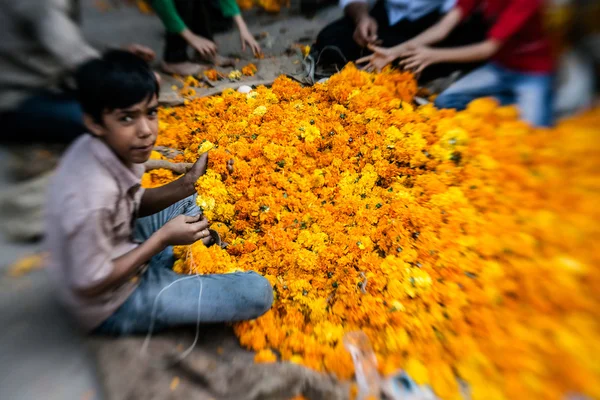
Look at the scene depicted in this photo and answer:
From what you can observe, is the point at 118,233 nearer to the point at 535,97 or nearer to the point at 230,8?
the point at 535,97

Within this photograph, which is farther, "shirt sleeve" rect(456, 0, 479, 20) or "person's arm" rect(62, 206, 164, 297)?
"shirt sleeve" rect(456, 0, 479, 20)

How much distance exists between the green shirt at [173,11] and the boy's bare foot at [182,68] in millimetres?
180

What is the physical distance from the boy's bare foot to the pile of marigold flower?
0.35 m

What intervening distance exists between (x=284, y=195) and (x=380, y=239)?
1.42 feet

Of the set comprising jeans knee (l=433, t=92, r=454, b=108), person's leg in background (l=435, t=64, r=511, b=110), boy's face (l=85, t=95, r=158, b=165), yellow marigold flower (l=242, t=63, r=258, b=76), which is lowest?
boy's face (l=85, t=95, r=158, b=165)

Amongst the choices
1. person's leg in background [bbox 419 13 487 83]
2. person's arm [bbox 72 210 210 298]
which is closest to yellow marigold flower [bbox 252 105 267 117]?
person's arm [bbox 72 210 210 298]

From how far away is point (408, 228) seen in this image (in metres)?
1.18

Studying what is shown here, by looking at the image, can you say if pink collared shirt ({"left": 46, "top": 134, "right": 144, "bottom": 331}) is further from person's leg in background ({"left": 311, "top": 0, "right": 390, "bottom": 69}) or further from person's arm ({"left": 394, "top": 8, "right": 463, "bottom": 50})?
person's arm ({"left": 394, "top": 8, "right": 463, "bottom": 50})

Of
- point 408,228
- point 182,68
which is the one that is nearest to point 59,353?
point 408,228

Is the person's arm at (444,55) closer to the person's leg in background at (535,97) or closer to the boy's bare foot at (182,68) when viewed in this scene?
the person's leg in background at (535,97)

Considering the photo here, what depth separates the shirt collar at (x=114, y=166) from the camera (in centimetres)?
80

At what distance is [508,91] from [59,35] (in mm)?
1678

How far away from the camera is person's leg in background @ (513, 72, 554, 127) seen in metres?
0.85

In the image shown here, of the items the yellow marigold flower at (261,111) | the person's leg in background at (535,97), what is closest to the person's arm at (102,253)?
the yellow marigold flower at (261,111)
